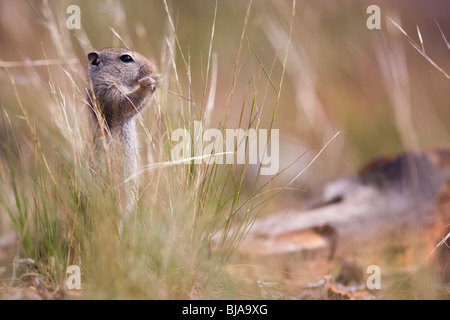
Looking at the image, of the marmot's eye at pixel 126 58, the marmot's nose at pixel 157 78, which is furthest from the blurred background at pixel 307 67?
the marmot's nose at pixel 157 78

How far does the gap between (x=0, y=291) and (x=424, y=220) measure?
235 cm

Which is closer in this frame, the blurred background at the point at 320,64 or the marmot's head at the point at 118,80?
the marmot's head at the point at 118,80

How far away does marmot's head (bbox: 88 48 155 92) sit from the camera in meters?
2.77

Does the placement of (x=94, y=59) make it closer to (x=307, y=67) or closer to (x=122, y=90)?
(x=122, y=90)

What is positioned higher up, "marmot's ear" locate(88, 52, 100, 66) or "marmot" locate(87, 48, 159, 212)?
"marmot's ear" locate(88, 52, 100, 66)

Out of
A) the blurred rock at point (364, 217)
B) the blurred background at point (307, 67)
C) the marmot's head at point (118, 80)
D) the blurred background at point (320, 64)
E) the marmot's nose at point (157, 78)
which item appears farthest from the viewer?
the blurred background at point (320, 64)

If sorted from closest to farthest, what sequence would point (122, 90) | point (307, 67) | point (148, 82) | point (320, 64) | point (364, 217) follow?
point (148, 82) → point (122, 90) → point (364, 217) → point (307, 67) → point (320, 64)

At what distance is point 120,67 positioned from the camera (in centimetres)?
280

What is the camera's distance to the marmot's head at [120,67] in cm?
277

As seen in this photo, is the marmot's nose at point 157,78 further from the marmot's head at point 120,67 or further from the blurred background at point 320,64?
the blurred background at point 320,64

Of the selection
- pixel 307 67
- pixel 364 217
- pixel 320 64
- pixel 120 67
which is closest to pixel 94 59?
pixel 120 67

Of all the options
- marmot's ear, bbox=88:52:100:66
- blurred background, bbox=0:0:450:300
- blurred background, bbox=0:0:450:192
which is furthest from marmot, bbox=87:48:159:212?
blurred background, bbox=0:0:450:192

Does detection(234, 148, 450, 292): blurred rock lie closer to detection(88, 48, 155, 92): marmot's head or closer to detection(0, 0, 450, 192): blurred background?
detection(0, 0, 450, 192): blurred background
